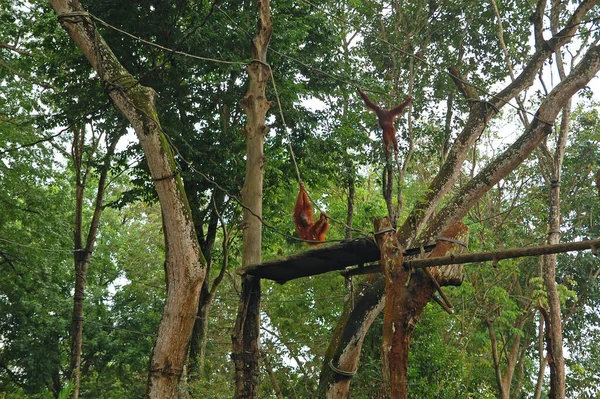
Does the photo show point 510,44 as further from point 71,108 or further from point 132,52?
point 71,108

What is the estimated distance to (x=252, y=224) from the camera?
22.5 feet

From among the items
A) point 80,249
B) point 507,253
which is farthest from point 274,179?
point 507,253

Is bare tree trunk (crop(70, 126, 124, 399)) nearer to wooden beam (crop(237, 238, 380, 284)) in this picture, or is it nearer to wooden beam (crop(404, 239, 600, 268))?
wooden beam (crop(237, 238, 380, 284))

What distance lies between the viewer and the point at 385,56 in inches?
534

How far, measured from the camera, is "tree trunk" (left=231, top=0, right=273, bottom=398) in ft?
21.2

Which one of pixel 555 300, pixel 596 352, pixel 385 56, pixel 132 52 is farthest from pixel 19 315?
pixel 596 352

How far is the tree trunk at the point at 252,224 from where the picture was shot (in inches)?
255

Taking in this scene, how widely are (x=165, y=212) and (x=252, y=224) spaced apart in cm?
99

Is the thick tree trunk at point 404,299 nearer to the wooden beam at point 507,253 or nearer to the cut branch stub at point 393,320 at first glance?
the cut branch stub at point 393,320

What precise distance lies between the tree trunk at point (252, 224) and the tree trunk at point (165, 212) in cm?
61

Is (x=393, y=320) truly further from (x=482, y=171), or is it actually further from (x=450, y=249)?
(x=482, y=171)

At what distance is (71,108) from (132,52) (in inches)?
55.4

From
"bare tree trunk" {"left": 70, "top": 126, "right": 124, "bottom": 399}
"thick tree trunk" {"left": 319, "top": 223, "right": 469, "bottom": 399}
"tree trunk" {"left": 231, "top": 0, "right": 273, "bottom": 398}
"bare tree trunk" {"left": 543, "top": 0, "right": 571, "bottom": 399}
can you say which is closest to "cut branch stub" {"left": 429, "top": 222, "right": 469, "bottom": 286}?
"thick tree trunk" {"left": 319, "top": 223, "right": 469, "bottom": 399}

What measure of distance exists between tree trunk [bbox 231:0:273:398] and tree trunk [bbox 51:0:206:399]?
24.1 inches
